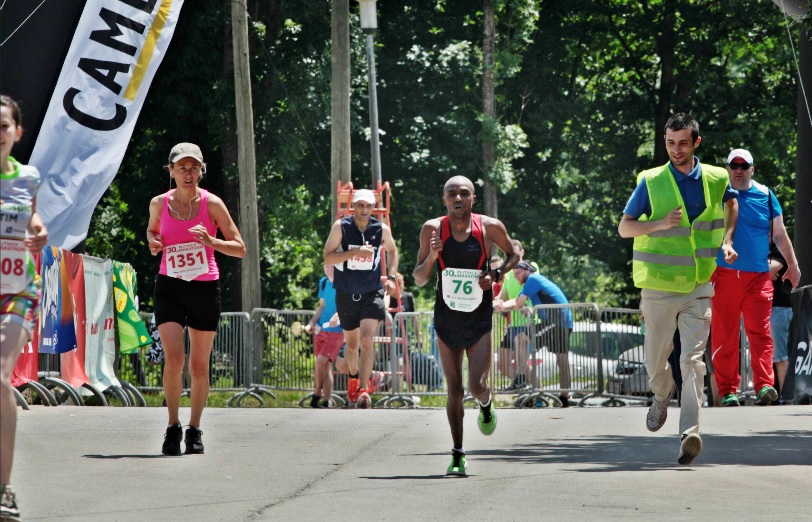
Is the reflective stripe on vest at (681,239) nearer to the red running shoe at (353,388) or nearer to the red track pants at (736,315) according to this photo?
the red track pants at (736,315)

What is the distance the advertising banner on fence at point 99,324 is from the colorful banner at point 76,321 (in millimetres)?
91

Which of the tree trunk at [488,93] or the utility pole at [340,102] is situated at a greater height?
the tree trunk at [488,93]

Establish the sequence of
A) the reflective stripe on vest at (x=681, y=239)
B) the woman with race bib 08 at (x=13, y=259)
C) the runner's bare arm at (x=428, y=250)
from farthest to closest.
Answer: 1. the reflective stripe on vest at (x=681, y=239)
2. the runner's bare arm at (x=428, y=250)
3. the woman with race bib 08 at (x=13, y=259)

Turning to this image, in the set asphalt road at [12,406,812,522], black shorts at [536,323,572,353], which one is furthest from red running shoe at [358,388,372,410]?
black shorts at [536,323,572,353]

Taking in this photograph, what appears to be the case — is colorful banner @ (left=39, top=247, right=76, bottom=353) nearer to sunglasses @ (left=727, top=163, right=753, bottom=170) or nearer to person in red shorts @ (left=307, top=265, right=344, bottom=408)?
person in red shorts @ (left=307, top=265, right=344, bottom=408)

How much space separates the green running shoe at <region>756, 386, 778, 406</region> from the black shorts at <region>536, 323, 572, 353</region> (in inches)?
183

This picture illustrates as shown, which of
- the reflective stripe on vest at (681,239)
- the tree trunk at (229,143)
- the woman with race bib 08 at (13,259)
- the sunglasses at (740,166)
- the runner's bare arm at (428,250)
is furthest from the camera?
the tree trunk at (229,143)

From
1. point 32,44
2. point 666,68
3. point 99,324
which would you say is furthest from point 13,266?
point 666,68

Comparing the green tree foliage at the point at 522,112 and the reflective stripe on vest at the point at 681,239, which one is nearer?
the reflective stripe on vest at the point at 681,239

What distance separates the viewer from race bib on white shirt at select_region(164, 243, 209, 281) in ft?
32.2

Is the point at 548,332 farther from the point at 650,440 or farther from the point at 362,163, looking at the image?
the point at 362,163

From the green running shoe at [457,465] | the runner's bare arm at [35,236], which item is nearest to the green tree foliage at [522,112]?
the green running shoe at [457,465]

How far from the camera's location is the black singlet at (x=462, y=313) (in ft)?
30.5

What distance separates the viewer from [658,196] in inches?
376
